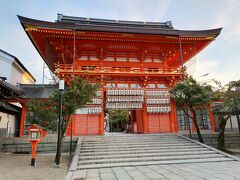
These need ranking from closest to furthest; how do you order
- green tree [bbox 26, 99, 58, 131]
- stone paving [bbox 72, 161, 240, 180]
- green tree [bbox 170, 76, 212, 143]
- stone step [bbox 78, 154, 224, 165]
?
1. stone paving [bbox 72, 161, 240, 180]
2. stone step [bbox 78, 154, 224, 165]
3. green tree [bbox 26, 99, 58, 131]
4. green tree [bbox 170, 76, 212, 143]

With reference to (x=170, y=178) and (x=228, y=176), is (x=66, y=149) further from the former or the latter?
(x=228, y=176)

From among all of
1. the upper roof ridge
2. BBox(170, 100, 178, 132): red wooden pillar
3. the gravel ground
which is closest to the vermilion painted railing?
BBox(170, 100, 178, 132): red wooden pillar

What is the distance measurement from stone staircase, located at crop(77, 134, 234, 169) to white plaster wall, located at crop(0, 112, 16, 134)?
25.8 ft

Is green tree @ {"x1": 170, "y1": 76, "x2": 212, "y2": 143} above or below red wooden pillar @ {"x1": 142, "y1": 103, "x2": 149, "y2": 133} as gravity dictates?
above

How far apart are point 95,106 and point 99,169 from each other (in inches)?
327

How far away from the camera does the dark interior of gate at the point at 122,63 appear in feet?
51.7

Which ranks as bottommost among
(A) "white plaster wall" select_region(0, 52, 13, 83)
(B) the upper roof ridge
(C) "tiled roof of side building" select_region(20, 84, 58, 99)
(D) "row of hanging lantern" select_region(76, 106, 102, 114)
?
(D) "row of hanging lantern" select_region(76, 106, 102, 114)

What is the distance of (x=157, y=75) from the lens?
17.0 meters

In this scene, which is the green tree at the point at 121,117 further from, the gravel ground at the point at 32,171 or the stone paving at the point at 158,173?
the stone paving at the point at 158,173

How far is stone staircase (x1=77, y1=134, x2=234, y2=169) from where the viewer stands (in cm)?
932

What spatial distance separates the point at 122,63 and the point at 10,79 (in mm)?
13386

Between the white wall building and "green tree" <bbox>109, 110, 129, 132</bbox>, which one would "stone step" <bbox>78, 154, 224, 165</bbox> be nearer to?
the white wall building

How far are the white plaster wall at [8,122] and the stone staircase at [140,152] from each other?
25.8 ft

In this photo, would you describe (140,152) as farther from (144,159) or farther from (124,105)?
(124,105)
